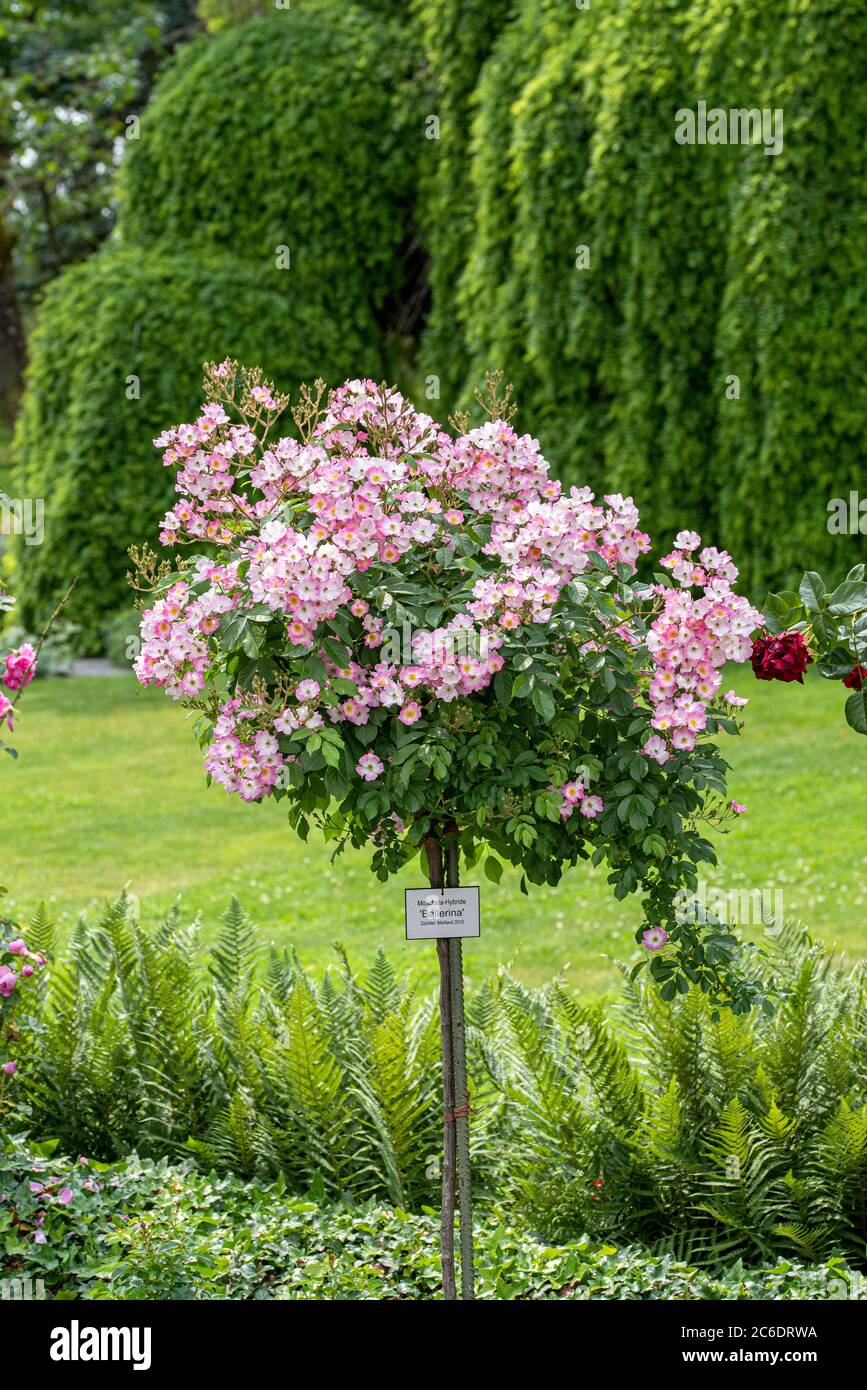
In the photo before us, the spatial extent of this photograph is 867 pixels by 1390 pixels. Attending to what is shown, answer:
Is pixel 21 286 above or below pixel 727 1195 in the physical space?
above

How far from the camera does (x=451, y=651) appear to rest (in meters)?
2.35

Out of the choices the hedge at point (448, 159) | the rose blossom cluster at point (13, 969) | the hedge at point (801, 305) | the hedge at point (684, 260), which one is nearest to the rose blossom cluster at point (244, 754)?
the rose blossom cluster at point (13, 969)

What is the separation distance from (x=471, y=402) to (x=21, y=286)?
12373mm

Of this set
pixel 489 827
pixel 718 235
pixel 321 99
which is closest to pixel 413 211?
pixel 321 99

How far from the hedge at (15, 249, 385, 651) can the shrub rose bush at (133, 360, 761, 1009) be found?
28.1 ft

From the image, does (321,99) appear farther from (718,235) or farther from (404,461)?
(404,461)

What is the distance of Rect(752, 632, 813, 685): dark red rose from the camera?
8.87 ft

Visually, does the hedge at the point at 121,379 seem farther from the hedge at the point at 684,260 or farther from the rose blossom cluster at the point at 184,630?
the rose blossom cluster at the point at 184,630

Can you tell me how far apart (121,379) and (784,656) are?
924 cm

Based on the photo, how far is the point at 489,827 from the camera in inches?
99.1

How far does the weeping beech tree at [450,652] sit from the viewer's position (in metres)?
2.38

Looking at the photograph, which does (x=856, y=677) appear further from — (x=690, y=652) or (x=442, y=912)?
(x=442, y=912)

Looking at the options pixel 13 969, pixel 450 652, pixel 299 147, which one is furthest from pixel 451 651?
pixel 299 147

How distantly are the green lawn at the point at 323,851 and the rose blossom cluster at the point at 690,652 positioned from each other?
101 inches
